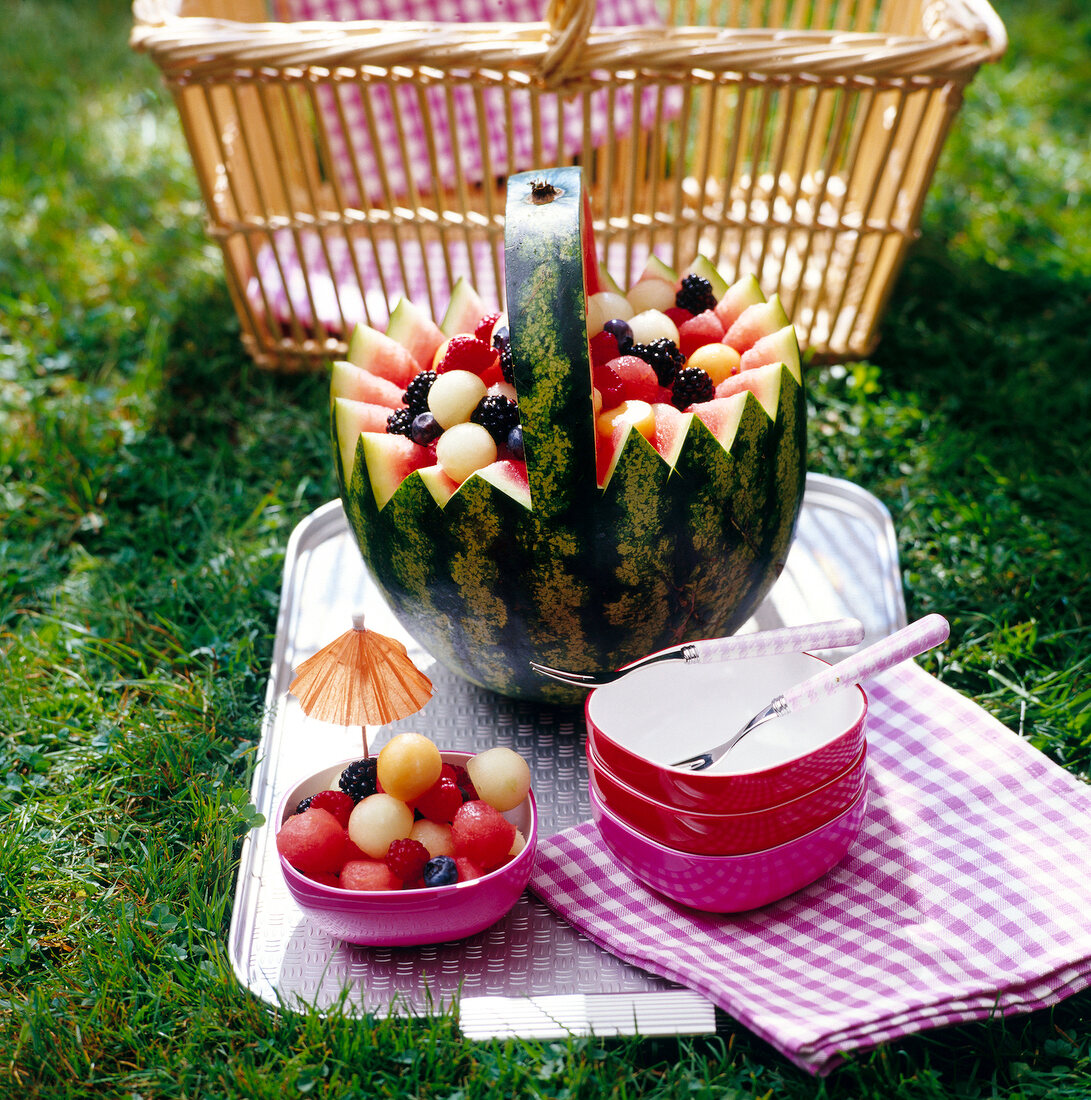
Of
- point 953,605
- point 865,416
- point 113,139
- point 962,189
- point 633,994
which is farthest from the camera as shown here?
point 113,139

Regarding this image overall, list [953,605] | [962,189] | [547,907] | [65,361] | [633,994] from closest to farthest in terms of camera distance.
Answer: [633,994] < [547,907] < [953,605] < [65,361] < [962,189]

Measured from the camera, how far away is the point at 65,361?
2762 millimetres

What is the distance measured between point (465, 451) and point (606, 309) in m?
0.40

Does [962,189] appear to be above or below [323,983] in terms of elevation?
below

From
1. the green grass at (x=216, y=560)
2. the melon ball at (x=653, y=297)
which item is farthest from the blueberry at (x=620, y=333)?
the green grass at (x=216, y=560)

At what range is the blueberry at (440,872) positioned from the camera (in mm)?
1258

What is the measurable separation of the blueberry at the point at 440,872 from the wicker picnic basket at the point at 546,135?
1.38 metres

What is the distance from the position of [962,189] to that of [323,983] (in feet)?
10.3

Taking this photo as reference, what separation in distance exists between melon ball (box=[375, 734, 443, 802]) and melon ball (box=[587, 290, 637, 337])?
693mm

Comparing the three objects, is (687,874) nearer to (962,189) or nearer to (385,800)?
(385,800)

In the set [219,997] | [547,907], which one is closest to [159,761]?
[219,997]

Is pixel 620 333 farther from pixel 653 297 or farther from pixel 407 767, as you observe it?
pixel 407 767

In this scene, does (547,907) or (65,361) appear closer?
(547,907)

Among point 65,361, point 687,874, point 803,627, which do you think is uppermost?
point 803,627
